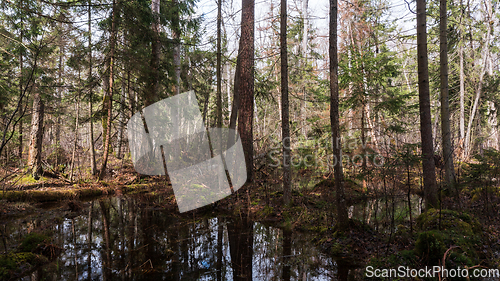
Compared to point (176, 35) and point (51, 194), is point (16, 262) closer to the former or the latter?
point (51, 194)

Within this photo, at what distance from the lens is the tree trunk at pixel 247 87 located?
33.7 feet

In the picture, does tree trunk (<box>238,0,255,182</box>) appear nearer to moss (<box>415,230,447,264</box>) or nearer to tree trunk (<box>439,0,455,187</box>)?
tree trunk (<box>439,0,455,187</box>)

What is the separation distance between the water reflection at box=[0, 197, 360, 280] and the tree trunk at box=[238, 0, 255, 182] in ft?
10.3

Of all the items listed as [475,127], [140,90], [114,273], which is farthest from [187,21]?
[475,127]

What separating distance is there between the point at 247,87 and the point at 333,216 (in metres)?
5.94

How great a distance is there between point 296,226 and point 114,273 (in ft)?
14.5

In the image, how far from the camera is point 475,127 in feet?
53.2

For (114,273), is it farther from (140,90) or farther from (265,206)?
(140,90)

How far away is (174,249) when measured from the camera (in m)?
5.46

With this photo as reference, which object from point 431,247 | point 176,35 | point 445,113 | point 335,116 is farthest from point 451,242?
point 176,35

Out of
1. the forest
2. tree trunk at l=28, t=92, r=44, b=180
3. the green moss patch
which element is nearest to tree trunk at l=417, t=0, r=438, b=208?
the forest

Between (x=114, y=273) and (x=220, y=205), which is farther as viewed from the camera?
(x=220, y=205)

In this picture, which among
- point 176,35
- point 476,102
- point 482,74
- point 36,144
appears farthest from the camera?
point 176,35

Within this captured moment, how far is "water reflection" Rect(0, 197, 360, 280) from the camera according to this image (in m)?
4.39
